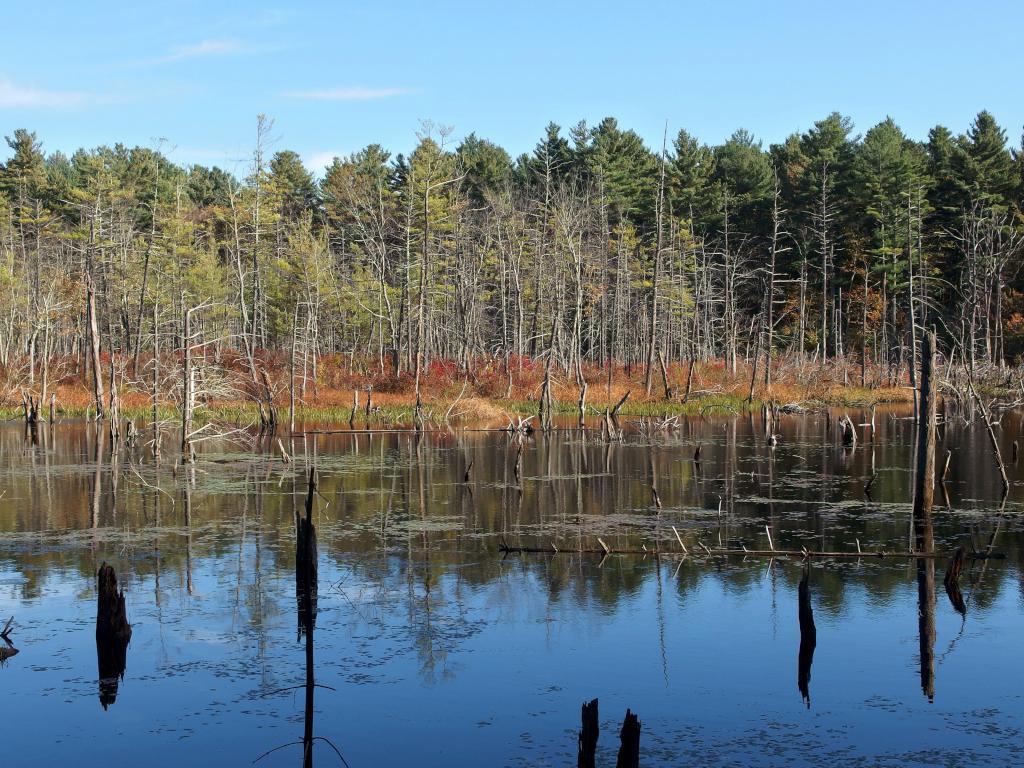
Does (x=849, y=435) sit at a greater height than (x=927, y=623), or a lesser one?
greater

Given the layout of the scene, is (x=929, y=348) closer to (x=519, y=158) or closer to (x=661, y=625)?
(x=661, y=625)

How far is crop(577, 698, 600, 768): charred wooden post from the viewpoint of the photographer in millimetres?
7699

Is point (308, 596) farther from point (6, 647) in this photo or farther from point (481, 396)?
point (481, 396)

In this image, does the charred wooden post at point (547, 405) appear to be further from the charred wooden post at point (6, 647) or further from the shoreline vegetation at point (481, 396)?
the charred wooden post at point (6, 647)

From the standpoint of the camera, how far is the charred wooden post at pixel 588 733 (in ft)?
25.3

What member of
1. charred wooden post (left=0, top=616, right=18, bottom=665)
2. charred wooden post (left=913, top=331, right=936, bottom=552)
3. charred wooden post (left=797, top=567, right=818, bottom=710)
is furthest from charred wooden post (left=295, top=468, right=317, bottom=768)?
charred wooden post (left=913, top=331, right=936, bottom=552)

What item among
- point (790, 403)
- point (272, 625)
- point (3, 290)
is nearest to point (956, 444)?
point (790, 403)

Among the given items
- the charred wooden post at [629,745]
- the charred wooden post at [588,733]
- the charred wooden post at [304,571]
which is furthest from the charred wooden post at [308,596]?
the charred wooden post at [629,745]

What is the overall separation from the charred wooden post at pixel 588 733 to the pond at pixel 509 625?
46.8 inches

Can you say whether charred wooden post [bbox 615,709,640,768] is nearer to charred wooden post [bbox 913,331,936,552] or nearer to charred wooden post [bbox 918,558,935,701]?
charred wooden post [bbox 918,558,935,701]

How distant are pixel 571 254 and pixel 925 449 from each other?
38.9 meters

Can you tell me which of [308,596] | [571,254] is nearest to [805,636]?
[308,596]

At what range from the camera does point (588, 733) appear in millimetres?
7738

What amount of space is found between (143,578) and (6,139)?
92.9 meters
